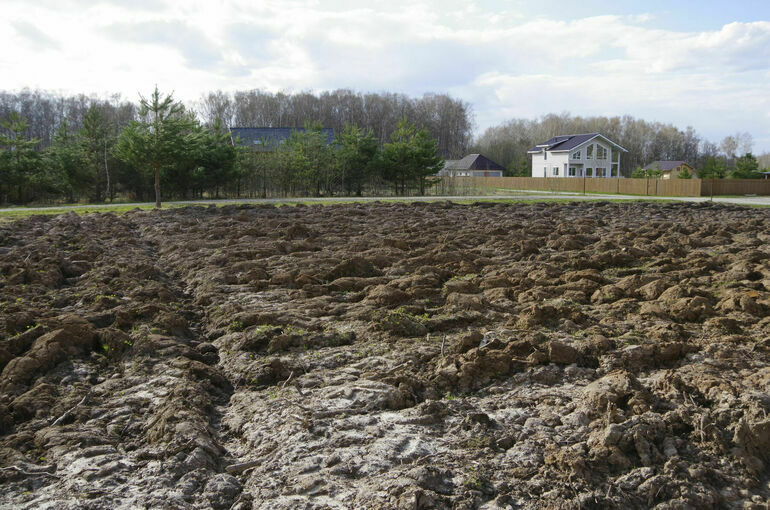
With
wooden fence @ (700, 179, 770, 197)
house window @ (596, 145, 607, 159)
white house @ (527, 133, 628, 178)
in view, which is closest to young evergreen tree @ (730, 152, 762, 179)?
wooden fence @ (700, 179, 770, 197)

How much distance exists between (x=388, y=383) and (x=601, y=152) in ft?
181

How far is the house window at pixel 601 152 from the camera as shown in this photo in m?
54.8

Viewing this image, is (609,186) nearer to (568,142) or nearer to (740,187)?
(740,187)

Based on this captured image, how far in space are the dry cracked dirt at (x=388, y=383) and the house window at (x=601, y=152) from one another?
157ft

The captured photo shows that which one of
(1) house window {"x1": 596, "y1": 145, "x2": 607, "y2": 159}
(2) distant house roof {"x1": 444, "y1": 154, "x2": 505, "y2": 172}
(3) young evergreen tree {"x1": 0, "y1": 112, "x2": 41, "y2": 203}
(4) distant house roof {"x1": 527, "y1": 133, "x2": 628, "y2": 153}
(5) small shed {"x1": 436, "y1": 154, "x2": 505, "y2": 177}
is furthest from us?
(2) distant house roof {"x1": 444, "y1": 154, "x2": 505, "y2": 172}

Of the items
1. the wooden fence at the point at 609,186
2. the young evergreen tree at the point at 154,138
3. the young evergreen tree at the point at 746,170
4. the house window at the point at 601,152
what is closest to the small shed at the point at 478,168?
the house window at the point at 601,152

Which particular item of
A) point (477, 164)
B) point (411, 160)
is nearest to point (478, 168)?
point (477, 164)

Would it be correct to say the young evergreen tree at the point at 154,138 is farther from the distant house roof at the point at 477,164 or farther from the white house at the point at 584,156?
the distant house roof at the point at 477,164

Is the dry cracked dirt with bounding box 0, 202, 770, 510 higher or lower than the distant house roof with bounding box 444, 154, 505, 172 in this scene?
lower

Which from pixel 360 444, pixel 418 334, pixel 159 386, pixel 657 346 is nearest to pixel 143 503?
pixel 360 444

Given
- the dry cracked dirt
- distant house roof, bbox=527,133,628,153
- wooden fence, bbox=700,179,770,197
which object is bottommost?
the dry cracked dirt

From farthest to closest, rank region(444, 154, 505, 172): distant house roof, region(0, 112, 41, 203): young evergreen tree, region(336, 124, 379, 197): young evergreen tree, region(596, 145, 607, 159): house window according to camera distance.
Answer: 1. region(444, 154, 505, 172): distant house roof
2. region(596, 145, 607, 159): house window
3. region(336, 124, 379, 197): young evergreen tree
4. region(0, 112, 41, 203): young evergreen tree

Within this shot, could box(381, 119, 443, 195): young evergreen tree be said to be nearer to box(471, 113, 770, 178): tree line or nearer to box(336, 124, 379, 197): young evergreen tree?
box(336, 124, 379, 197): young evergreen tree

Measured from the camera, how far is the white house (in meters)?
54.2
